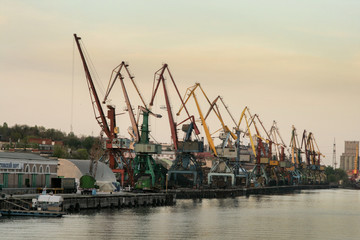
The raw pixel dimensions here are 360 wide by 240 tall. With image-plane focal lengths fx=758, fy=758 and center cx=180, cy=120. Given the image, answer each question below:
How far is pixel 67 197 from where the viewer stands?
298 ft

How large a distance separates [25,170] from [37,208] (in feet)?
83.6

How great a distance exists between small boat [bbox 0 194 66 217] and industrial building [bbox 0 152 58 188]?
725 inches

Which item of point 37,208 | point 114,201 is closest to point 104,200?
point 114,201

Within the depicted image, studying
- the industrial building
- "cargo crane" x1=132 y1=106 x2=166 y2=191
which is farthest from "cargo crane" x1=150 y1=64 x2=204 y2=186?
the industrial building

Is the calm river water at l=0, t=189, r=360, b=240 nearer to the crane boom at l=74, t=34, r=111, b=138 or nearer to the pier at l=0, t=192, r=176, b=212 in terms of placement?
the pier at l=0, t=192, r=176, b=212

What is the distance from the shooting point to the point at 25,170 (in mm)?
105250

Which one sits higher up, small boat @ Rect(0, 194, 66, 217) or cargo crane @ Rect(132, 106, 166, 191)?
cargo crane @ Rect(132, 106, 166, 191)

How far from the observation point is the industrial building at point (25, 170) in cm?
10038

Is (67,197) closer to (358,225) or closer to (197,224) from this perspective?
(197,224)

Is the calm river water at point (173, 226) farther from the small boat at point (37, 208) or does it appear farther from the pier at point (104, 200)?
the pier at point (104, 200)

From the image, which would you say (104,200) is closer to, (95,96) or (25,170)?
(25,170)

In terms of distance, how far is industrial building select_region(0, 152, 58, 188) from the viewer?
329ft

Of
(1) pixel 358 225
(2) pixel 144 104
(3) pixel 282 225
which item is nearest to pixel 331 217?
(1) pixel 358 225

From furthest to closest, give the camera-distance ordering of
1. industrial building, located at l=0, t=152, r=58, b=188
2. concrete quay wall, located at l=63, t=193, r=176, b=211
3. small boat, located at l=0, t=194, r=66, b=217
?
industrial building, located at l=0, t=152, r=58, b=188, concrete quay wall, located at l=63, t=193, r=176, b=211, small boat, located at l=0, t=194, r=66, b=217
